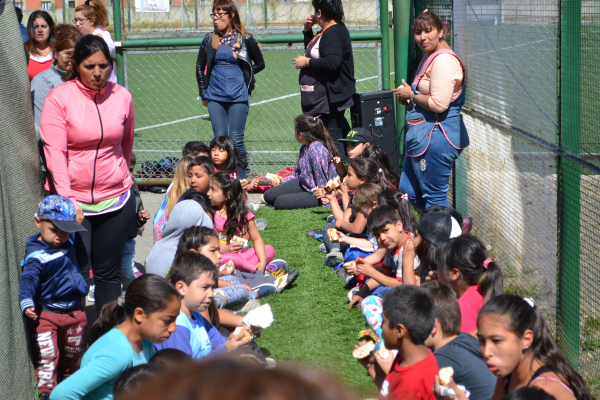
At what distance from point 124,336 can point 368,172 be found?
3.48 metres

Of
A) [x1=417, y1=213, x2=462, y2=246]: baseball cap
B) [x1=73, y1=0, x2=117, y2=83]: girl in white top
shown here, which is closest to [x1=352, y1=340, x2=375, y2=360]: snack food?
[x1=417, y1=213, x2=462, y2=246]: baseball cap

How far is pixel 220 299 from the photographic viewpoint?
13.8 feet

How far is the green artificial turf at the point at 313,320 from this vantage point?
150 inches

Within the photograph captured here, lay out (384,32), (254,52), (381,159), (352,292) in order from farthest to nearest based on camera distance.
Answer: (384,32), (254,52), (381,159), (352,292)

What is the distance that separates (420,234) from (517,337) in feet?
5.10

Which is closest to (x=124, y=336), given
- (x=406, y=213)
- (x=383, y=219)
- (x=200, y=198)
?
(x=200, y=198)

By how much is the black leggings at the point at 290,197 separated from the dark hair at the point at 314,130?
2.23 ft

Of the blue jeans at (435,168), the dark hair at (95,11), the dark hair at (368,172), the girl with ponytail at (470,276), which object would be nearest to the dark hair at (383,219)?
the girl with ponytail at (470,276)

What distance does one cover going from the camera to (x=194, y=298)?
321 centimetres

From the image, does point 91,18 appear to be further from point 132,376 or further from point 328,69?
point 132,376

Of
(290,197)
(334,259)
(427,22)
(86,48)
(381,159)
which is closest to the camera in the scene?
(86,48)

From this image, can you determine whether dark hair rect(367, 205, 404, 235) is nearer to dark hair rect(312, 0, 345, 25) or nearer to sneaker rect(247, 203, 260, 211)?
sneaker rect(247, 203, 260, 211)

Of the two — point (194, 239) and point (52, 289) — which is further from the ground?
point (194, 239)

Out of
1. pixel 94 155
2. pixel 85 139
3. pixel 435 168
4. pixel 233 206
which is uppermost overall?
pixel 85 139
